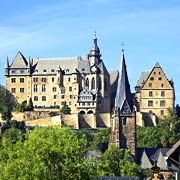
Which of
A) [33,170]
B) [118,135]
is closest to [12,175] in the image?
[33,170]

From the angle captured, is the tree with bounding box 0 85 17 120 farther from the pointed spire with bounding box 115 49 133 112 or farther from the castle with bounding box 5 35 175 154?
the pointed spire with bounding box 115 49 133 112

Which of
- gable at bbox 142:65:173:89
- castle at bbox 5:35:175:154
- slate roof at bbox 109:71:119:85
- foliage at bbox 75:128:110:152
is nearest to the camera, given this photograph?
foliage at bbox 75:128:110:152

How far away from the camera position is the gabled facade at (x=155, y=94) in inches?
5186

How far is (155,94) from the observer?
439ft

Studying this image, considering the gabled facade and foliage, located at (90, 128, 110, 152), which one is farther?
the gabled facade

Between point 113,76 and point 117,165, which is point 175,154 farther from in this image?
point 113,76

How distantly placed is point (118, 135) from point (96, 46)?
3851 centimetres

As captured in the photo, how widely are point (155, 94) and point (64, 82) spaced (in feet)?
51.9

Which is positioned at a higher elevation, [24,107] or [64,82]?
[64,82]

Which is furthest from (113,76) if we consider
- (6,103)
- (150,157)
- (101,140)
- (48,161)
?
(48,161)

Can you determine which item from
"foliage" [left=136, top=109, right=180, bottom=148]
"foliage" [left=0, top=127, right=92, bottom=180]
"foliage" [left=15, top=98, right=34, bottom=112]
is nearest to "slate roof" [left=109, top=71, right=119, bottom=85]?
"foliage" [left=15, top=98, right=34, bottom=112]

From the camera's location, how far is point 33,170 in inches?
1997

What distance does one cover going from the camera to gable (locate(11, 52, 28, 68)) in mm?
145750

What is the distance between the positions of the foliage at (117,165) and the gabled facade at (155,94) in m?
31.8
